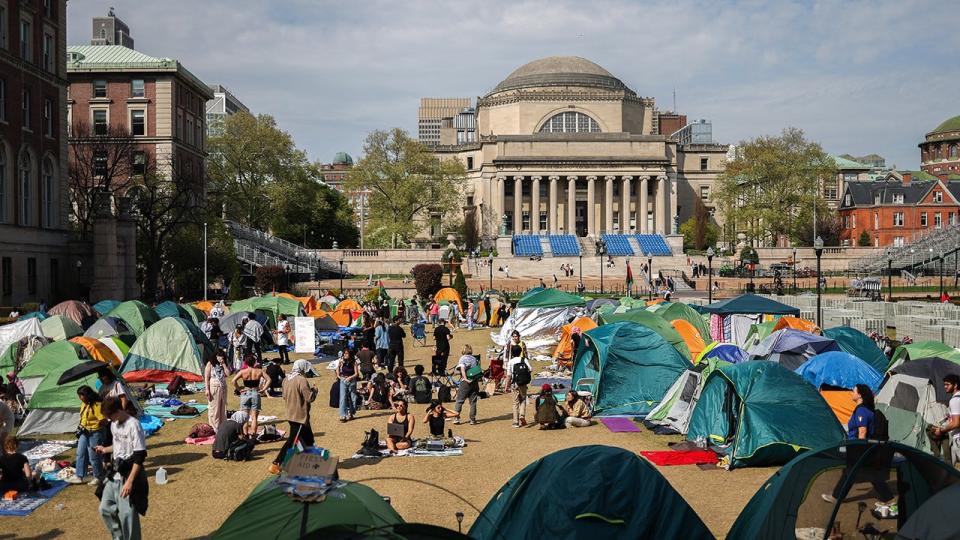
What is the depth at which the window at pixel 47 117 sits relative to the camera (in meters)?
41.1

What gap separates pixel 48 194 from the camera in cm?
4184

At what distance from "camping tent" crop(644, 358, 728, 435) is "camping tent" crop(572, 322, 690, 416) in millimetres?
959

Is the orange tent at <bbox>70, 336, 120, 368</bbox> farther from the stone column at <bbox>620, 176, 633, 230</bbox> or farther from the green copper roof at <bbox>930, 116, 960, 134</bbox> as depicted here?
the green copper roof at <bbox>930, 116, 960, 134</bbox>

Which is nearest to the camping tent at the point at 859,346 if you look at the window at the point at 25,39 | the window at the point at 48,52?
the window at the point at 25,39

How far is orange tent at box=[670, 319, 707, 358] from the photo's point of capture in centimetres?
2475

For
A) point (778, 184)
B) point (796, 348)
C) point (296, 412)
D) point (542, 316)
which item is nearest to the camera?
point (296, 412)

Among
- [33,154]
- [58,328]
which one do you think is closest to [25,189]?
[33,154]

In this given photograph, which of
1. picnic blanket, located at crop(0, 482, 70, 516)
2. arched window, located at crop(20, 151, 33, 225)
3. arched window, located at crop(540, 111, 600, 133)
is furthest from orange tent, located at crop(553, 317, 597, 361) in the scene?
arched window, located at crop(540, 111, 600, 133)

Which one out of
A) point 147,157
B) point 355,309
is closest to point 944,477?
point 355,309

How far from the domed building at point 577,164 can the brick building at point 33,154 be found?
5332 cm

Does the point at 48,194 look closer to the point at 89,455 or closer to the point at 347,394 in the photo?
the point at 347,394

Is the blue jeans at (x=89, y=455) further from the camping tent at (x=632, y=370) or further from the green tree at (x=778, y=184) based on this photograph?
the green tree at (x=778, y=184)

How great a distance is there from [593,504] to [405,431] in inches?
292

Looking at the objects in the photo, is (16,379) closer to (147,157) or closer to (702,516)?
(702,516)
